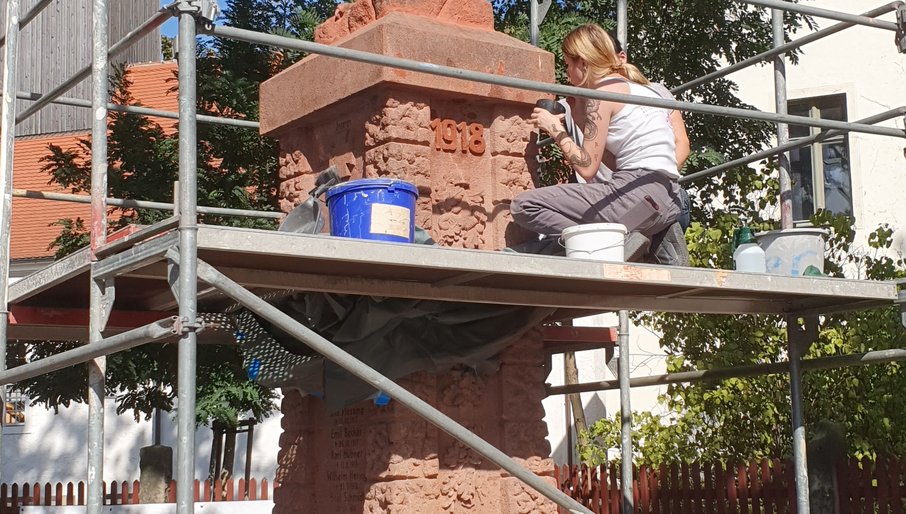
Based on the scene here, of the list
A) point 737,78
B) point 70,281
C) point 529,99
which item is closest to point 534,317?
point 529,99

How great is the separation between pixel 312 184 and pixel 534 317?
4.39 ft

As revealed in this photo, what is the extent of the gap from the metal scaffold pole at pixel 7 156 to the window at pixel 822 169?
43.0 ft

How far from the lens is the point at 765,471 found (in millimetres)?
8656

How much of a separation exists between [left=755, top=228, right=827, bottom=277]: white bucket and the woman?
744 millimetres

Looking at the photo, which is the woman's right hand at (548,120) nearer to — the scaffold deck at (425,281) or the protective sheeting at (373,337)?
the scaffold deck at (425,281)

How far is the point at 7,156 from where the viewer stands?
5863mm

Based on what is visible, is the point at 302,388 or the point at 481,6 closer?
the point at 302,388

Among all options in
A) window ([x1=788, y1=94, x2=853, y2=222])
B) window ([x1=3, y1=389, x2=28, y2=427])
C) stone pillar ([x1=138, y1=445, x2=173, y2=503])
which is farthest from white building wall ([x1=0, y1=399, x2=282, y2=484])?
window ([x1=788, y1=94, x2=853, y2=222])

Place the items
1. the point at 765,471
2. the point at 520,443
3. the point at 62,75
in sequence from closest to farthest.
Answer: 1. the point at 520,443
2. the point at 765,471
3. the point at 62,75

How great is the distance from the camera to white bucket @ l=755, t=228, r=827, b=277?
6465 millimetres

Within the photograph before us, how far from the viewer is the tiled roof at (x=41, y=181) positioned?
77.6 feet

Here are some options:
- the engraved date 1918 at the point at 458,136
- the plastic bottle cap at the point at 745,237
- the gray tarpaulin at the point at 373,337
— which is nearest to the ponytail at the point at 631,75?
the engraved date 1918 at the point at 458,136

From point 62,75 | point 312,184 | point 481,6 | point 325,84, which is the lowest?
point 312,184

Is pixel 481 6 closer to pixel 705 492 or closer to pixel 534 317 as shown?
pixel 534 317
